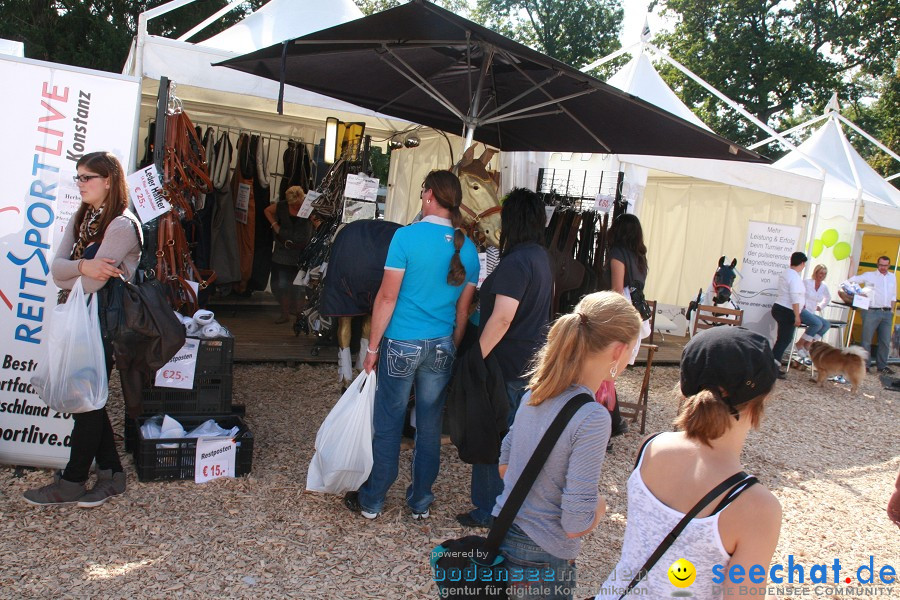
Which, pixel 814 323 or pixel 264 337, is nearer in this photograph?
pixel 264 337

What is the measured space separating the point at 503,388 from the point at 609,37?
28.3 m

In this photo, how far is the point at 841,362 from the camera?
8258 millimetres

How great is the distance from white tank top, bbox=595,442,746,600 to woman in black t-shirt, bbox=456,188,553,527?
1519 millimetres

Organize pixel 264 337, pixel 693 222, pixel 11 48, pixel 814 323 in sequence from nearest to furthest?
pixel 264 337 → pixel 11 48 → pixel 814 323 → pixel 693 222

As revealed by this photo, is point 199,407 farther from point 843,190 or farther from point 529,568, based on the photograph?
point 843,190

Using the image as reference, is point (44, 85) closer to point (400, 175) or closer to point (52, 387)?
point (52, 387)

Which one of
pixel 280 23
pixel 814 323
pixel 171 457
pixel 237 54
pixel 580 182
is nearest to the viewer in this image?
pixel 171 457

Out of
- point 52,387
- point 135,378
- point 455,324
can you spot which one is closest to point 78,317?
point 52,387

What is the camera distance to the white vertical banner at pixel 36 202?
11.4ft

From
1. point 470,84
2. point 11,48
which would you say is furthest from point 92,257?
point 11,48

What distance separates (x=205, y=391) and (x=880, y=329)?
9.91 metres

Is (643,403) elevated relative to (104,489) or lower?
elevated

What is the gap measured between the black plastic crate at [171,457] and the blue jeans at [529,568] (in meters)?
2.40

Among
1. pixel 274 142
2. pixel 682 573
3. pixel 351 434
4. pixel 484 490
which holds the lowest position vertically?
pixel 484 490
